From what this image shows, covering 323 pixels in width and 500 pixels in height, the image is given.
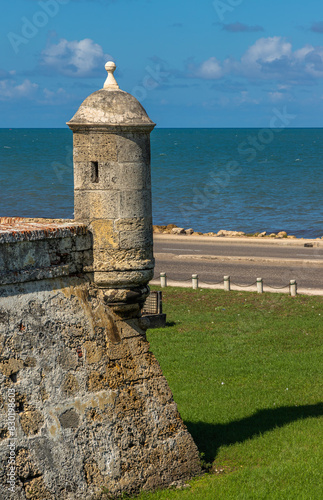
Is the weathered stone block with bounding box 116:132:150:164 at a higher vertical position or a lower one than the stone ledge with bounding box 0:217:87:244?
higher

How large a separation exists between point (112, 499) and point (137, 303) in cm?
255

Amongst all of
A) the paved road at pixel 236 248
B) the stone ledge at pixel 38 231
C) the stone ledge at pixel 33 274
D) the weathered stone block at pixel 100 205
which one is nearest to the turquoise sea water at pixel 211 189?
the paved road at pixel 236 248

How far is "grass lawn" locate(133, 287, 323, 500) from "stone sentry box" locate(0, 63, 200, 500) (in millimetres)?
786

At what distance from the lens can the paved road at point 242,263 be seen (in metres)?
27.3

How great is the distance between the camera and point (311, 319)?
19859 millimetres

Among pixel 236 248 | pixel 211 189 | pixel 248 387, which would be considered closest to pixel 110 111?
pixel 248 387

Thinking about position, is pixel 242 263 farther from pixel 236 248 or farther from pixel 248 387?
pixel 248 387

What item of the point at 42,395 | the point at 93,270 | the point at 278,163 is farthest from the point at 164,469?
the point at 278,163

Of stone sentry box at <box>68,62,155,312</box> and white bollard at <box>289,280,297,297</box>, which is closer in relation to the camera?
stone sentry box at <box>68,62,155,312</box>

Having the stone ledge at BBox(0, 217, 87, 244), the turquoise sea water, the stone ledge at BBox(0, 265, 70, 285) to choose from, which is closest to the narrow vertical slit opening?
the stone ledge at BBox(0, 217, 87, 244)

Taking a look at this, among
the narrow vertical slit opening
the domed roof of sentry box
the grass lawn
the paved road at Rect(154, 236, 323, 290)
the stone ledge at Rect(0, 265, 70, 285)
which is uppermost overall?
the domed roof of sentry box

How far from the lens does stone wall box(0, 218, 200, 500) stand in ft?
26.4

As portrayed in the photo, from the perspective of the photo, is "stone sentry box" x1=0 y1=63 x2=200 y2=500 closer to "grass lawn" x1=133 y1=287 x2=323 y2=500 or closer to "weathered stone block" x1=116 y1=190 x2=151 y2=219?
"weathered stone block" x1=116 y1=190 x2=151 y2=219

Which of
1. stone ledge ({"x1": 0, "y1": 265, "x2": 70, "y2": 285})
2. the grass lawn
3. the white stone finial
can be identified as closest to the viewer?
stone ledge ({"x1": 0, "y1": 265, "x2": 70, "y2": 285})
